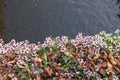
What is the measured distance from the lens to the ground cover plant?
17.0 ft

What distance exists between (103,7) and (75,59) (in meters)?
7.21

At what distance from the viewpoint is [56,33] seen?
1065 cm

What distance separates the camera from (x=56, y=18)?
1128cm

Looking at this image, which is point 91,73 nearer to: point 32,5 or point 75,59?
point 75,59

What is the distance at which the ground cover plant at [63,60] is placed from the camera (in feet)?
17.0

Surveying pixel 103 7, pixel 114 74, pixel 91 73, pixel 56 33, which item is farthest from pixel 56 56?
pixel 103 7

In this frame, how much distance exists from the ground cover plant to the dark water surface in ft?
15.7

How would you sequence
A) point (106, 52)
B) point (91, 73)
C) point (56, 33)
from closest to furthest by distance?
point (91, 73) < point (106, 52) < point (56, 33)

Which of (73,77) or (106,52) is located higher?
(106,52)

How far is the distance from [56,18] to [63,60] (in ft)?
19.6

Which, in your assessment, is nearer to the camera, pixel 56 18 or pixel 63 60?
pixel 63 60

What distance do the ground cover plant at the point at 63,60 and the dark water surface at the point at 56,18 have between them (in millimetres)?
Result: 4775

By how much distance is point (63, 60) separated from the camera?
213 inches

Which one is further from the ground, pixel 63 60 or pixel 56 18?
pixel 56 18
